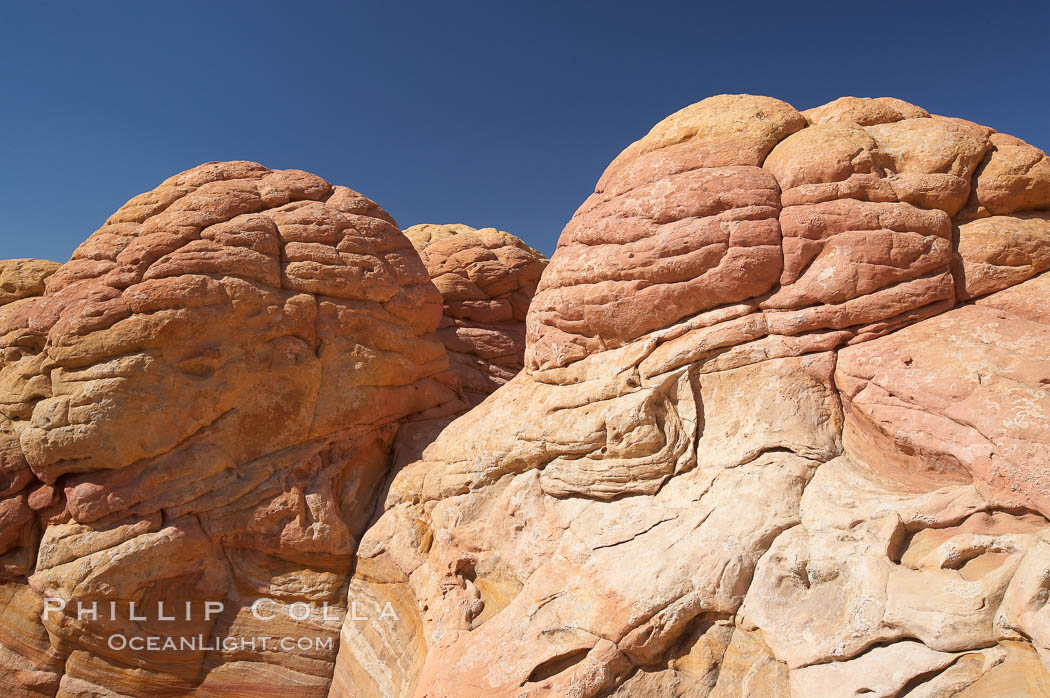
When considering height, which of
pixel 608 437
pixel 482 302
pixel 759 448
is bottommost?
pixel 759 448

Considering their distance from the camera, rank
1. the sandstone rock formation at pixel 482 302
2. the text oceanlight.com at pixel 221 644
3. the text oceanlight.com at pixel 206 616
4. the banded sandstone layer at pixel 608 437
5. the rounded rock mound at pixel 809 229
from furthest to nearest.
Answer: the sandstone rock formation at pixel 482 302
the text oceanlight.com at pixel 221 644
the text oceanlight.com at pixel 206 616
the rounded rock mound at pixel 809 229
the banded sandstone layer at pixel 608 437

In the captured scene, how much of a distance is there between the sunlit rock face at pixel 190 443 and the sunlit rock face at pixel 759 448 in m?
1.04

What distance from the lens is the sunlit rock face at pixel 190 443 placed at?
7.42 meters

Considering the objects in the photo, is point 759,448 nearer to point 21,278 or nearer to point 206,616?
point 206,616

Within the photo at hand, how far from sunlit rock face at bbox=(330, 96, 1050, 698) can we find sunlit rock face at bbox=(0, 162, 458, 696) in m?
1.04

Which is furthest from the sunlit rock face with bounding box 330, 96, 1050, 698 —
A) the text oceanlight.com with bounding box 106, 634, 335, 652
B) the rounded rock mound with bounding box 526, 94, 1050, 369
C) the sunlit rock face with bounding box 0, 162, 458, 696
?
the sunlit rock face with bounding box 0, 162, 458, 696

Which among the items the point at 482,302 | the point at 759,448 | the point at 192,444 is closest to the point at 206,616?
the point at 192,444

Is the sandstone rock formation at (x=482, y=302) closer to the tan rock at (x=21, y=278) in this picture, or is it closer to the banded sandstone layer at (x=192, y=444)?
the banded sandstone layer at (x=192, y=444)

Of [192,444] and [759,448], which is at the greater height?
[192,444]

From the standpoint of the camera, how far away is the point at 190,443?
7.90 metres

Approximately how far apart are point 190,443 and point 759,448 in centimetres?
713

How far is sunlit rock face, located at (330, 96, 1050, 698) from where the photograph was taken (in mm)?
4543

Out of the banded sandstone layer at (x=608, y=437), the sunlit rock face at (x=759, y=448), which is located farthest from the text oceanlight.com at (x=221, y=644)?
the sunlit rock face at (x=759, y=448)

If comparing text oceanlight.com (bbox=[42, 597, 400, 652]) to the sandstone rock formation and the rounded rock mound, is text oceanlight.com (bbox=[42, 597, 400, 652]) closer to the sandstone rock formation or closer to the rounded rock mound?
the rounded rock mound
